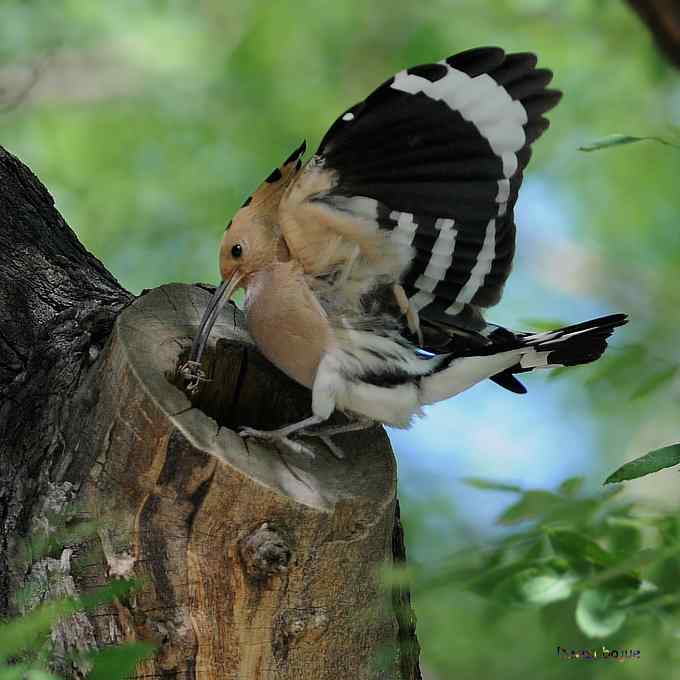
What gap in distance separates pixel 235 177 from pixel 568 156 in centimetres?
189

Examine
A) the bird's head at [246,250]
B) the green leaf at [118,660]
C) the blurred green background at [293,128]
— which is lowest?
the blurred green background at [293,128]

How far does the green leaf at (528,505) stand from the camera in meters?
1.73

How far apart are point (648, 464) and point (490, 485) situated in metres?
0.43

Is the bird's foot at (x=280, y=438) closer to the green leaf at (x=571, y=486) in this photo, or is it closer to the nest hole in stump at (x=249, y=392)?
the nest hole in stump at (x=249, y=392)

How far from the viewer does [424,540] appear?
13.7 feet

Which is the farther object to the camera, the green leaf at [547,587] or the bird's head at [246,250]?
the bird's head at [246,250]

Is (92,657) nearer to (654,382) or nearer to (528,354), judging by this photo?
(654,382)

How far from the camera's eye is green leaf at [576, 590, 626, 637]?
1.62m

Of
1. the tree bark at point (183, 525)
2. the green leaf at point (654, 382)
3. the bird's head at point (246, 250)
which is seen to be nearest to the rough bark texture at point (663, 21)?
the green leaf at point (654, 382)

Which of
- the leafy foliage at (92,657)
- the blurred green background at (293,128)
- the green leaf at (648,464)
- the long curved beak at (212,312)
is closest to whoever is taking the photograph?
the leafy foliage at (92,657)

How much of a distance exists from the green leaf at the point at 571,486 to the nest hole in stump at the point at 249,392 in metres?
0.51

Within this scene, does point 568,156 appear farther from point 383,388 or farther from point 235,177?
point 383,388

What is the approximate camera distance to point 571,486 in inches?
68.6

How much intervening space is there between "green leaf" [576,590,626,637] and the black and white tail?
1.63 ft
